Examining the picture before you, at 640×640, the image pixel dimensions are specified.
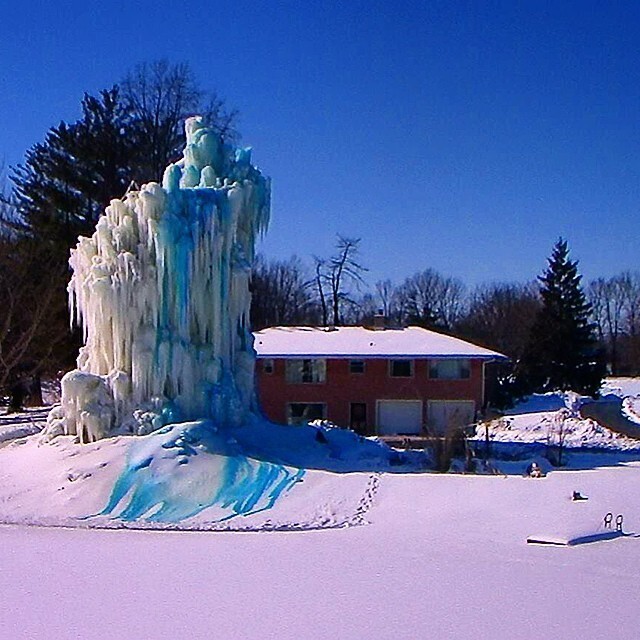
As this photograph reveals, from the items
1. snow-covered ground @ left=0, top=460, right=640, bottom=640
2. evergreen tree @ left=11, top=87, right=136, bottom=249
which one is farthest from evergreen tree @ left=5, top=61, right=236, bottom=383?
snow-covered ground @ left=0, top=460, right=640, bottom=640

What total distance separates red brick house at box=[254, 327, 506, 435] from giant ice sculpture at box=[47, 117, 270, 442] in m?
12.4

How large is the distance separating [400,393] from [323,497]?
52.9ft

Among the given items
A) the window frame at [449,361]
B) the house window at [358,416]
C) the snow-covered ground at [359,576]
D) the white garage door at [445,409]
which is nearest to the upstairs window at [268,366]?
the house window at [358,416]

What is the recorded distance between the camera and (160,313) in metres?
20.1

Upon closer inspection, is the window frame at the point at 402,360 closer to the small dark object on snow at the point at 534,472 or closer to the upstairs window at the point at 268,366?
the upstairs window at the point at 268,366

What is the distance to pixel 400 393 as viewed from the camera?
32.8 meters

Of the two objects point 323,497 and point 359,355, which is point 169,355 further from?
point 359,355

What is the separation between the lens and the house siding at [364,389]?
107ft

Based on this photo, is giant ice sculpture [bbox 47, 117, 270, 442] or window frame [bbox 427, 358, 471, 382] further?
window frame [bbox 427, 358, 471, 382]

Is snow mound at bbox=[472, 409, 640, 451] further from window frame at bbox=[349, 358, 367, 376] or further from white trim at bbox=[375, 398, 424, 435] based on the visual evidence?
window frame at bbox=[349, 358, 367, 376]

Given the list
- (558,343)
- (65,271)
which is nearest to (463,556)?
(65,271)

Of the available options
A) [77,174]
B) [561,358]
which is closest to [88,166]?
[77,174]

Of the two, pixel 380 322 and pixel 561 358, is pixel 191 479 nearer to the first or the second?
pixel 380 322

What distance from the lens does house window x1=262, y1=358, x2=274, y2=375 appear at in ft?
111
